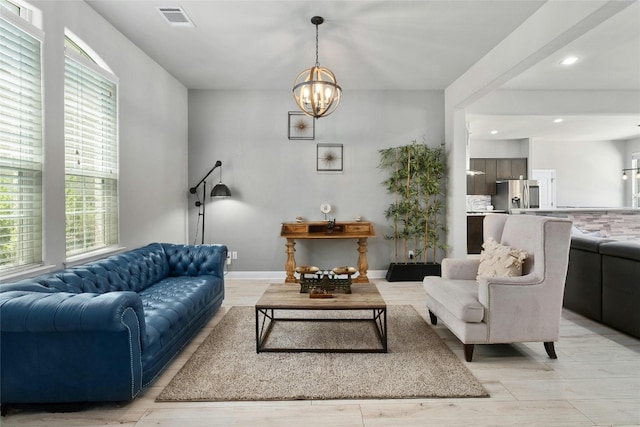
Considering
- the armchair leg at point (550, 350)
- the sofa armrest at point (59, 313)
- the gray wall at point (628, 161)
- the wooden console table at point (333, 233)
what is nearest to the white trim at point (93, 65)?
the sofa armrest at point (59, 313)

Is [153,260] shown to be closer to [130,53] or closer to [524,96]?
[130,53]

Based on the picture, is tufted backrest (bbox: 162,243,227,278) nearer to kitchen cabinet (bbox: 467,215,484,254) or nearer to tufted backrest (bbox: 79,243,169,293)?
tufted backrest (bbox: 79,243,169,293)

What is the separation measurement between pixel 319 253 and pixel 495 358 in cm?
312

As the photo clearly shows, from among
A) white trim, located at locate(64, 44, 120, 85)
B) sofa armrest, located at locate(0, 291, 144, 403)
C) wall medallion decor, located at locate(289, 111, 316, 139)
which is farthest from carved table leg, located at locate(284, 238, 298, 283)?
sofa armrest, located at locate(0, 291, 144, 403)

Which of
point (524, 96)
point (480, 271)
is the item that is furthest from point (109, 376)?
point (524, 96)

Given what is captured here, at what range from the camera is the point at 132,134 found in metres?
3.82

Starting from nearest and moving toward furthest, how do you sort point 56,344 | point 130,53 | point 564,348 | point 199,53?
point 56,344 → point 564,348 → point 130,53 → point 199,53

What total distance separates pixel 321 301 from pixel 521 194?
7.88 meters

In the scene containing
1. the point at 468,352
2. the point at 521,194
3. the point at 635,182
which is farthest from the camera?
the point at 635,182

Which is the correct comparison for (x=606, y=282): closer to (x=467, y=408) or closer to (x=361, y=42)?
(x=467, y=408)

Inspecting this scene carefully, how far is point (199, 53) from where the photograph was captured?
4133 mm

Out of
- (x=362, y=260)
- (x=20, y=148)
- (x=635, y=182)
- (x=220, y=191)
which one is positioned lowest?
(x=362, y=260)

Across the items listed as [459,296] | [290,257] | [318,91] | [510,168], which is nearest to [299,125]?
[290,257]

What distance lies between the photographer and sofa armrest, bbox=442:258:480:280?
332 cm
